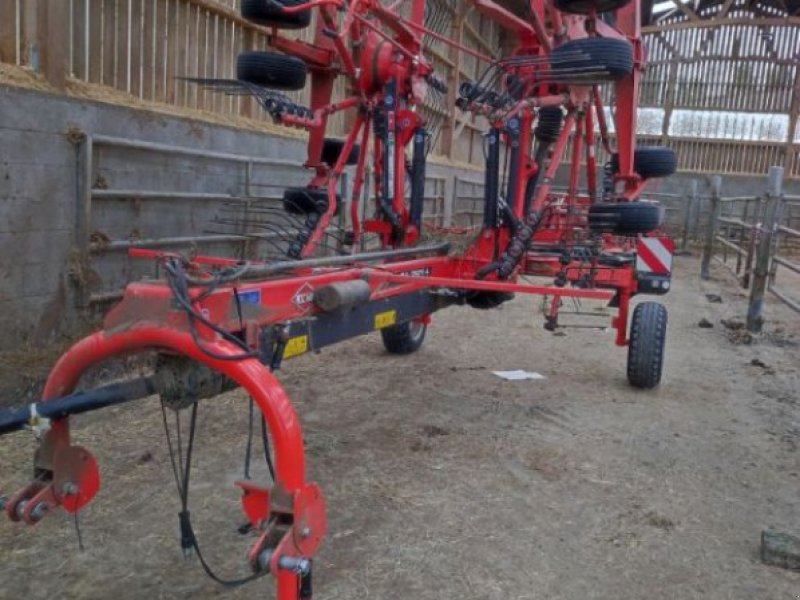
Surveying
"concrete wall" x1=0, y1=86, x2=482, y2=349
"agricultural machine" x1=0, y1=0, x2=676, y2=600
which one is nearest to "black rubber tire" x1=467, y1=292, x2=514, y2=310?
"agricultural machine" x1=0, y1=0, x2=676, y2=600

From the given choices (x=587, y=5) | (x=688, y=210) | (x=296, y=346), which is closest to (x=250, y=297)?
(x=296, y=346)

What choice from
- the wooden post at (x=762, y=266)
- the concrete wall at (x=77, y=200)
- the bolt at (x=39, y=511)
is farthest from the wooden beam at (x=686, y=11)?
the bolt at (x=39, y=511)

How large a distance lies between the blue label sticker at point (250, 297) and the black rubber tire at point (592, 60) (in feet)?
8.07

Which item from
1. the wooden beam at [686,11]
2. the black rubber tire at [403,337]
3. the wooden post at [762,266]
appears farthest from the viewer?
the wooden beam at [686,11]

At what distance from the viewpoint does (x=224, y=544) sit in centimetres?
317

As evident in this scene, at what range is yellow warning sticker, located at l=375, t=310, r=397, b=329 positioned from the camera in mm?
3746

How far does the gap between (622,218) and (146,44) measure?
4080 mm

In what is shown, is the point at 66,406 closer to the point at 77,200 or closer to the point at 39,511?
the point at 39,511

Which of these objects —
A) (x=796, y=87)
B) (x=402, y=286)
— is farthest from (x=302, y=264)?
(x=796, y=87)

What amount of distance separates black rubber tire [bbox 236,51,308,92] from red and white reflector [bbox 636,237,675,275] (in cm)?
259

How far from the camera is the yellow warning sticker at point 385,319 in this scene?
375 cm

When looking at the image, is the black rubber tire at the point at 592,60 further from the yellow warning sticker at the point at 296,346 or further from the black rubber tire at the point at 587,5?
the yellow warning sticker at the point at 296,346

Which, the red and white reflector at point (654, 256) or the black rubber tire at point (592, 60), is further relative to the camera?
the red and white reflector at point (654, 256)

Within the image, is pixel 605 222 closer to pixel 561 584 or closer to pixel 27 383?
pixel 561 584
